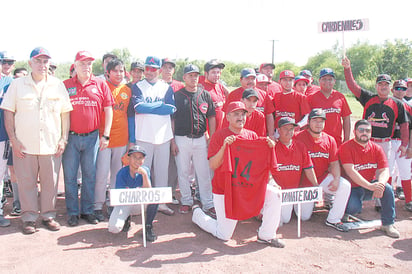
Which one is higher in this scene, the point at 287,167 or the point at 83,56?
the point at 83,56

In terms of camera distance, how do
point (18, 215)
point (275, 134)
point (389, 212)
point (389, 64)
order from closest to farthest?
point (389, 212)
point (18, 215)
point (275, 134)
point (389, 64)

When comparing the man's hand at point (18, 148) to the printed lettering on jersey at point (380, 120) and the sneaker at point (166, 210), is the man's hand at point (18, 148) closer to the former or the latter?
the sneaker at point (166, 210)

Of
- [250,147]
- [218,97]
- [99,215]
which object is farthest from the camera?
[218,97]

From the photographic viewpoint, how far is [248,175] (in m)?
4.77

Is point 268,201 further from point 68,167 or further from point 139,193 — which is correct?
point 68,167

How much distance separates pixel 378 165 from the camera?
5.63 metres

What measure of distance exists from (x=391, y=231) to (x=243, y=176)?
2.49 m

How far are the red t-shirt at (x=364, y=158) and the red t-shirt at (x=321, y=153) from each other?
6.3 inches

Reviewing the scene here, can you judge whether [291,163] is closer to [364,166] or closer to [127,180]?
[364,166]

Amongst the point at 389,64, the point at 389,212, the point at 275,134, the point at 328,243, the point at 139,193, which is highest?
the point at 389,64

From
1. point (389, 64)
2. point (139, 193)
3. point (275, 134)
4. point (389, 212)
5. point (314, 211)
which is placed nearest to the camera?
point (139, 193)

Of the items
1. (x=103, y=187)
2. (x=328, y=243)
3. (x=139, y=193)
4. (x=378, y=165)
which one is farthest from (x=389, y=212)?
(x=103, y=187)

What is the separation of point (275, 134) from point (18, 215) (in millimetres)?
4671

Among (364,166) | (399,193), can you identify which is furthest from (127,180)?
(399,193)
